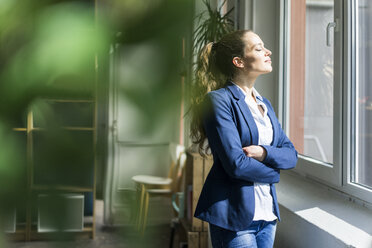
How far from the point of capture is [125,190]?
25 cm

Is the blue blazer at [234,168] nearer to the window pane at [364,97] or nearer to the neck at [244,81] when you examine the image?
the neck at [244,81]

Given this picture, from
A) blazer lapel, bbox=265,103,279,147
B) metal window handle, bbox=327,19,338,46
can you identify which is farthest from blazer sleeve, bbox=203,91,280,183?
metal window handle, bbox=327,19,338,46

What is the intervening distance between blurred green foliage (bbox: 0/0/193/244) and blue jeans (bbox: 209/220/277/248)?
48.0 inches

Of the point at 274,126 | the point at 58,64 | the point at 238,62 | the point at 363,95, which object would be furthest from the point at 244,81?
the point at 58,64

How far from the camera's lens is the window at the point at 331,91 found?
1650 mm

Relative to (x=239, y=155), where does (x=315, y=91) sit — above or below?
above

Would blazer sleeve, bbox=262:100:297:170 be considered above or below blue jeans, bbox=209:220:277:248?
above

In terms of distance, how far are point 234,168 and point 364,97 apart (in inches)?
26.2

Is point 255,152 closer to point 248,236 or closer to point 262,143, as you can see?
point 262,143

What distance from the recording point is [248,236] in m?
1.40

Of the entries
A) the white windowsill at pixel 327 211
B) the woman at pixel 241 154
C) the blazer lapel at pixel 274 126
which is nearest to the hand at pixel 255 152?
the woman at pixel 241 154

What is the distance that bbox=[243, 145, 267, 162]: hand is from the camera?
140cm

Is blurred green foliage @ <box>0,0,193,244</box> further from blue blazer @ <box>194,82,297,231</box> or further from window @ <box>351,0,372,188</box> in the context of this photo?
window @ <box>351,0,372,188</box>

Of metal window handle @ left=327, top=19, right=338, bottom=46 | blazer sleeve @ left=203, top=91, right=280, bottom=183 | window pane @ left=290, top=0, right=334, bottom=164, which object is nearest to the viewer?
blazer sleeve @ left=203, top=91, right=280, bottom=183
